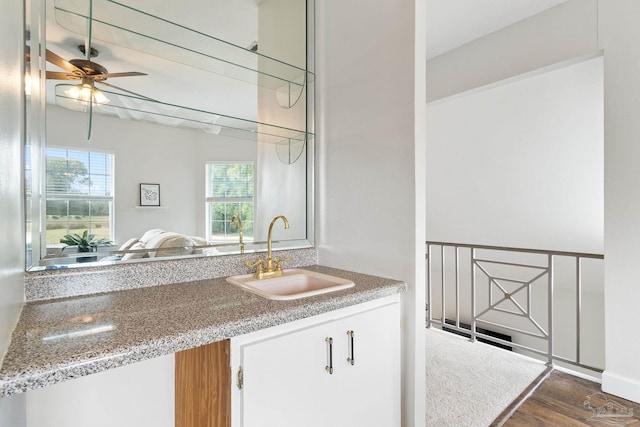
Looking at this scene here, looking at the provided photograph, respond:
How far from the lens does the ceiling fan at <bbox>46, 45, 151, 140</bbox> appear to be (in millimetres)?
1174

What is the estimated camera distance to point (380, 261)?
5.01 feet

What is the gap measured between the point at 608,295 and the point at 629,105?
3.97ft

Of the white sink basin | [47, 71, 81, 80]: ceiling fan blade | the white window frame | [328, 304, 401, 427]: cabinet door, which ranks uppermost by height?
[47, 71, 81, 80]: ceiling fan blade

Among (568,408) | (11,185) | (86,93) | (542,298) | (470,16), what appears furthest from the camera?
(542,298)

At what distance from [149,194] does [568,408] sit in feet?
8.52

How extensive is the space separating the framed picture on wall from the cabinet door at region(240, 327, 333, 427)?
83 centimetres

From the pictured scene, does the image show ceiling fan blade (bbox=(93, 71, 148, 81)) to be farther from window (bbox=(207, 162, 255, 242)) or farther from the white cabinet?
the white cabinet

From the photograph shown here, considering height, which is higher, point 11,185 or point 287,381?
point 11,185

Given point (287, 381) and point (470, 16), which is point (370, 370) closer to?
point (287, 381)

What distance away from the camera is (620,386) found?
6.42 feet

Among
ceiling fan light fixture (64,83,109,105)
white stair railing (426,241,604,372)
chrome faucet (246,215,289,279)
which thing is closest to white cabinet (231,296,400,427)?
chrome faucet (246,215,289,279)

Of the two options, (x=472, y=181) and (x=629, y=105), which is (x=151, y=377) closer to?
(x=629, y=105)

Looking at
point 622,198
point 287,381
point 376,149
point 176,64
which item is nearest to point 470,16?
point 622,198

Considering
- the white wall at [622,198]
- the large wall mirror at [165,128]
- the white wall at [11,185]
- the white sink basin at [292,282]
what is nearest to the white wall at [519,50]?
the white wall at [622,198]
